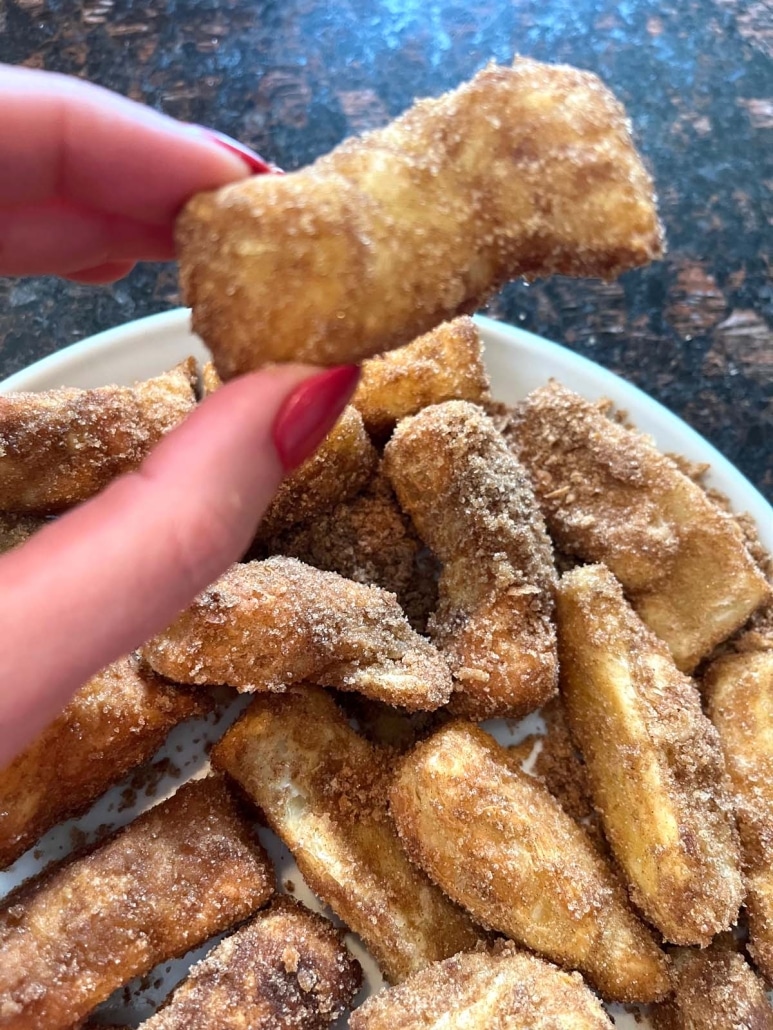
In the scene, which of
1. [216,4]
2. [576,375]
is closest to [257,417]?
[576,375]

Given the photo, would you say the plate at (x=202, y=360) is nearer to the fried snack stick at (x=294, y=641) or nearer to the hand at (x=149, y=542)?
the fried snack stick at (x=294, y=641)

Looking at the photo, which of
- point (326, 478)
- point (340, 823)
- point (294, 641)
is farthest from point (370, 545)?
point (340, 823)

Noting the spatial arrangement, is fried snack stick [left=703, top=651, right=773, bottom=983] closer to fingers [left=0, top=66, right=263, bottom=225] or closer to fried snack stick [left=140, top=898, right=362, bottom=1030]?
fried snack stick [left=140, top=898, right=362, bottom=1030]

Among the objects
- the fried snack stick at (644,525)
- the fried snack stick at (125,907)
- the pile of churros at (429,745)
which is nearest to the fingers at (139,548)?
the pile of churros at (429,745)

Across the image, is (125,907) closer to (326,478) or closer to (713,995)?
(326,478)

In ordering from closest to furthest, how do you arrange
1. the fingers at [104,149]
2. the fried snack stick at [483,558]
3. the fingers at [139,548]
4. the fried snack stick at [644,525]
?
the fingers at [139,548] < the fingers at [104,149] < the fried snack stick at [483,558] < the fried snack stick at [644,525]

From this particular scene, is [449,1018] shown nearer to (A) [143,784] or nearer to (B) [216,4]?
(A) [143,784]
